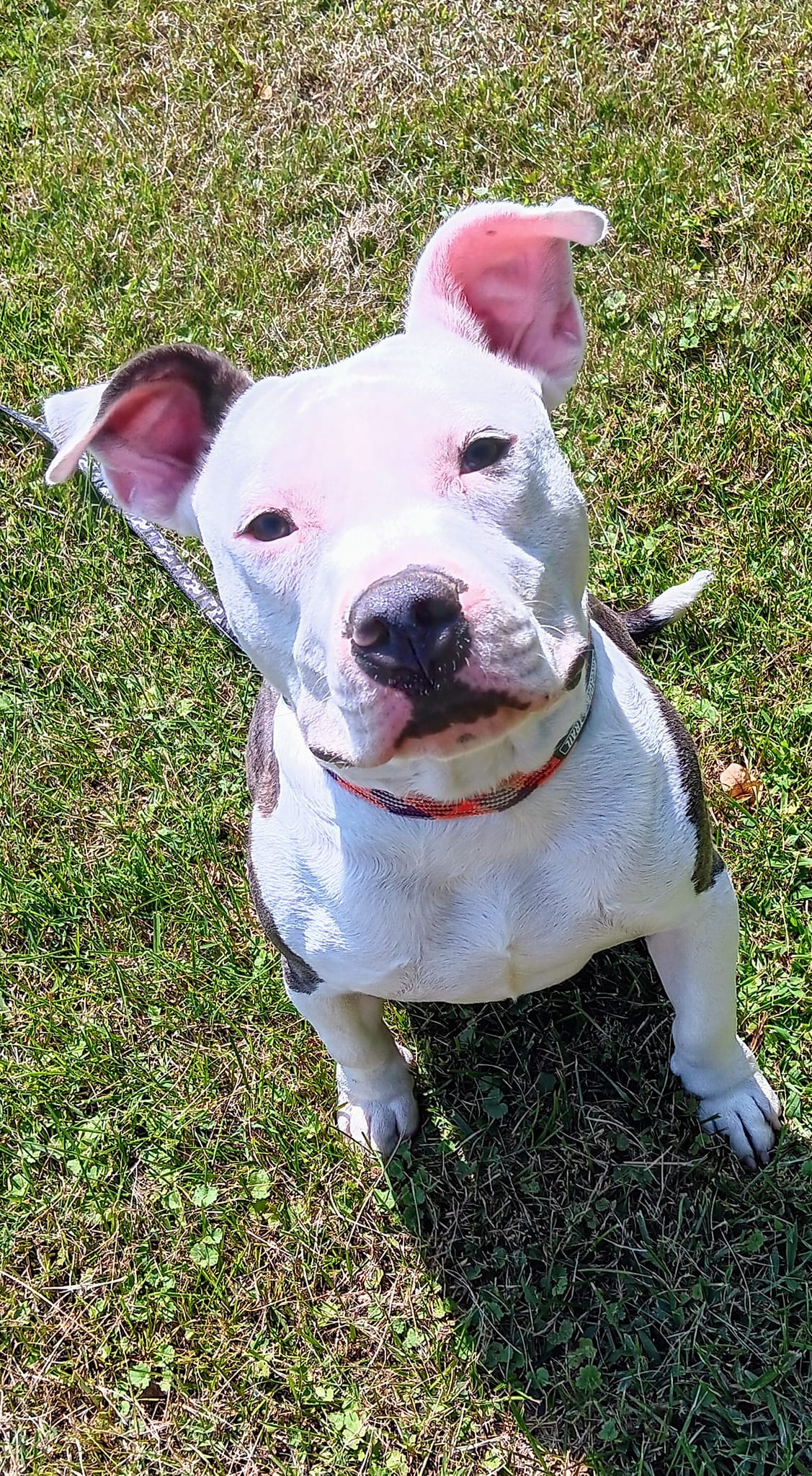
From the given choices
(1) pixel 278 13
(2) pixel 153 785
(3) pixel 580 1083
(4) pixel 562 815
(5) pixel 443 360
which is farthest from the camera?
(1) pixel 278 13

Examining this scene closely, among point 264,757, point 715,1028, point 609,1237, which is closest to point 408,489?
point 264,757

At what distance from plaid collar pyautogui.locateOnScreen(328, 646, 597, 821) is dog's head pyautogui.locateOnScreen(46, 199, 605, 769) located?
0.83 ft

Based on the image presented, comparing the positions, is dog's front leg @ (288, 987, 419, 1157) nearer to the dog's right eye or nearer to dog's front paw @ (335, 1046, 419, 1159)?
dog's front paw @ (335, 1046, 419, 1159)

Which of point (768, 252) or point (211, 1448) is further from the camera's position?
point (768, 252)

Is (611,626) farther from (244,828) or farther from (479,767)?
(244,828)

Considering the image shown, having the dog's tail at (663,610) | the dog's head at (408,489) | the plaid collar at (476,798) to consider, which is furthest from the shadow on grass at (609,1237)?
the dog's head at (408,489)

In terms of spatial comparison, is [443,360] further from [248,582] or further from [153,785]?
[153,785]

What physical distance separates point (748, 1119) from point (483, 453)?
202 centimetres

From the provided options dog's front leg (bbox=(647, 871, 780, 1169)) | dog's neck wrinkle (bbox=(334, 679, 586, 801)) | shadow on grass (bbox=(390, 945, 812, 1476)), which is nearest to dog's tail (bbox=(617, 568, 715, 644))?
shadow on grass (bbox=(390, 945, 812, 1476))

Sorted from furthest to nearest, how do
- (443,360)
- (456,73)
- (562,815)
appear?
(456,73)
(562,815)
(443,360)

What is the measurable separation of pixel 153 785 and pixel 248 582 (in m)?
2.24

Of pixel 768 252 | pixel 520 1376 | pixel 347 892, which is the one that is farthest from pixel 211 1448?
pixel 768 252

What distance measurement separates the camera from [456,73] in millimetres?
5230

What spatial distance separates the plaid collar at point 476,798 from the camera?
7.77ft
